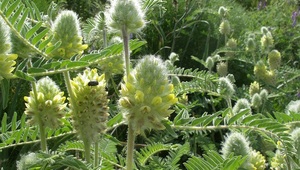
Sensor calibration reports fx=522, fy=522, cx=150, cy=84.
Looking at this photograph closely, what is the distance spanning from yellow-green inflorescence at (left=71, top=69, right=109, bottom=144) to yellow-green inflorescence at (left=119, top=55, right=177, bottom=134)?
0.36 feet

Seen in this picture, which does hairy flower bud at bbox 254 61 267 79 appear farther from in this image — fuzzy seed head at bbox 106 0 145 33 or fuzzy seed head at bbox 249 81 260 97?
fuzzy seed head at bbox 106 0 145 33

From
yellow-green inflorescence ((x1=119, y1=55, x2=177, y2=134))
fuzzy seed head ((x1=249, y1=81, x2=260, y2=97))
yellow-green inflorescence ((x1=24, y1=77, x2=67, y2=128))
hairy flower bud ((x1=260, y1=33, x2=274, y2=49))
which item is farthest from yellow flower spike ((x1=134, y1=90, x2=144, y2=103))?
hairy flower bud ((x1=260, y1=33, x2=274, y2=49))

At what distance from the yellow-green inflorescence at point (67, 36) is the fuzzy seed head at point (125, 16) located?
0.35ft

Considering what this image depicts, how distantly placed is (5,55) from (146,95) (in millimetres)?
271

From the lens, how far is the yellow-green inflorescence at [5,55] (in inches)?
37.6

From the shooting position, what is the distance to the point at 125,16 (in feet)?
Answer: 3.22

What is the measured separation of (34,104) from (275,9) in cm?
409

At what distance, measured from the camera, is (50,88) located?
3.75 feet

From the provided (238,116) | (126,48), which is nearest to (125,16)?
(126,48)

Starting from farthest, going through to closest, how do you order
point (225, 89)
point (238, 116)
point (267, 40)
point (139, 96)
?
point (267, 40)
point (225, 89)
point (238, 116)
point (139, 96)

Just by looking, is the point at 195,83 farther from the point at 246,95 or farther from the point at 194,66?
the point at 194,66

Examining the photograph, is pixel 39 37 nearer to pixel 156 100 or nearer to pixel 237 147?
pixel 156 100

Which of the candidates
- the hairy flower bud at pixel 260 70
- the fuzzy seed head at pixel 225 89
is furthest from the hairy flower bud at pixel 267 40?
the fuzzy seed head at pixel 225 89

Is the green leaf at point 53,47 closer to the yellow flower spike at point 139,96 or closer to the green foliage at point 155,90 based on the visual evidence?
the green foliage at point 155,90
